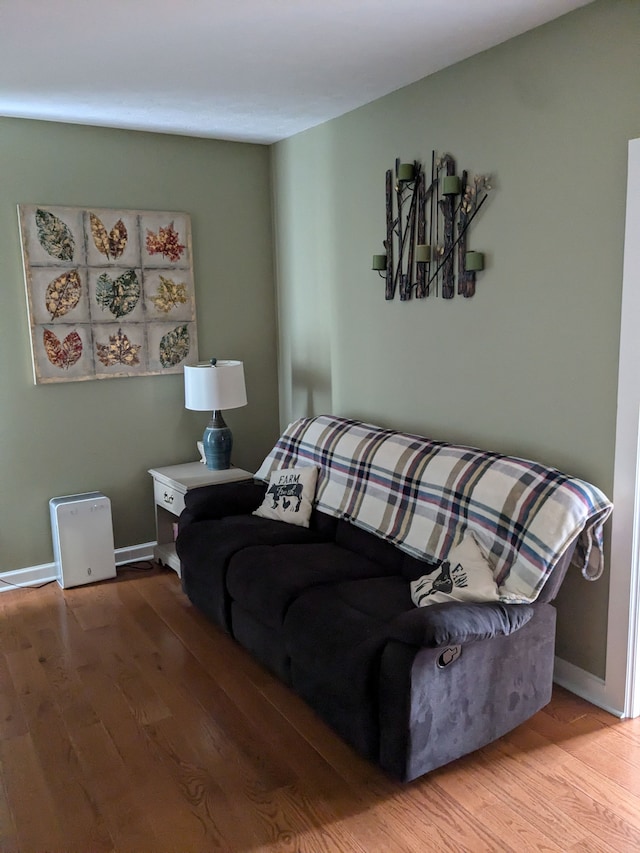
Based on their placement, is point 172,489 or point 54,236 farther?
point 172,489

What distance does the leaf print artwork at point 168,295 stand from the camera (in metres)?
4.16

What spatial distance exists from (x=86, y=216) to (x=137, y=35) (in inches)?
58.2

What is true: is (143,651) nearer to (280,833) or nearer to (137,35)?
(280,833)

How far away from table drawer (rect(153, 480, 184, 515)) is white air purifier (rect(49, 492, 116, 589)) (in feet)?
1.03

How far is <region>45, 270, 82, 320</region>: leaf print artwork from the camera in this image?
12.6 feet

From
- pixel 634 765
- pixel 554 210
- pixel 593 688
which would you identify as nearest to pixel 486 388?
pixel 554 210

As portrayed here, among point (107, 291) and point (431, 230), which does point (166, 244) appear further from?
point (431, 230)

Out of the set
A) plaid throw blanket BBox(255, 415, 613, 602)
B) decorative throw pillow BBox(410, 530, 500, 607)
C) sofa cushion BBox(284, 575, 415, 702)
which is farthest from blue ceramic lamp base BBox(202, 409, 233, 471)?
decorative throw pillow BBox(410, 530, 500, 607)

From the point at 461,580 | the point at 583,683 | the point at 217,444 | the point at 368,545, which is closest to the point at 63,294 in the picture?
the point at 217,444

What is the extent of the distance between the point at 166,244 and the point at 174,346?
0.60m

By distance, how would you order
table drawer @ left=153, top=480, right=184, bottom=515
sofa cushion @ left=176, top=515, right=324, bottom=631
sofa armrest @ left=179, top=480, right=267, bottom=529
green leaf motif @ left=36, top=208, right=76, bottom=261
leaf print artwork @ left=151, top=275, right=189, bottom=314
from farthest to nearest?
leaf print artwork @ left=151, top=275, right=189, bottom=314 → table drawer @ left=153, top=480, right=184, bottom=515 → green leaf motif @ left=36, top=208, right=76, bottom=261 → sofa armrest @ left=179, top=480, right=267, bottom=529 → sofa cushion @ left=176, top=515, right=324, bottom=631

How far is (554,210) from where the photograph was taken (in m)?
2.61

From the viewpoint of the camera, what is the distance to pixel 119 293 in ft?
13.2

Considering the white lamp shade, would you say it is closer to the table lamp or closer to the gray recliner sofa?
the table lamp
